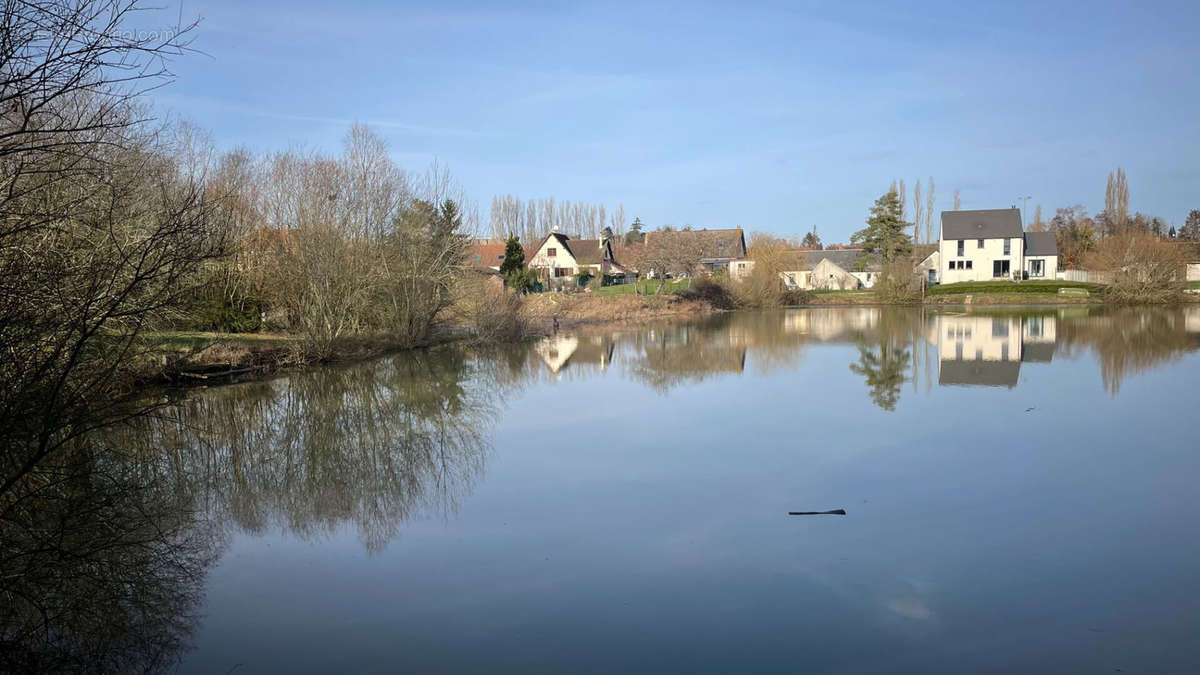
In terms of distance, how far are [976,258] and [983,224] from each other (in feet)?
7.40

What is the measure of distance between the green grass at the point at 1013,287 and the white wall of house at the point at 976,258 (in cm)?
460

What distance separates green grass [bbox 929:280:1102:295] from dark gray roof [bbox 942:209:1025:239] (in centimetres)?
536

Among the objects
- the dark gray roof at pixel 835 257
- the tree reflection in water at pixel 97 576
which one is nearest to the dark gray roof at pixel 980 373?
the tree reflection in water at pixel 97 576

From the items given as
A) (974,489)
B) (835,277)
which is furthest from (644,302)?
(974,489)

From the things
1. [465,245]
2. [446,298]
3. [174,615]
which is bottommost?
[174,615]

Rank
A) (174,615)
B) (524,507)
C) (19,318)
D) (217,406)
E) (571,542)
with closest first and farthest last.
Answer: (19,318) → (174,615) → (571,542) → (524,507) → (217,406)

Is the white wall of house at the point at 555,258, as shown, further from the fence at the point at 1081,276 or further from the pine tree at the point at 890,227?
the fence at the point at 1081,276

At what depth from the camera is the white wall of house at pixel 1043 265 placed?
51656mm

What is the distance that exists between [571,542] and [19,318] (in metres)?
3.91

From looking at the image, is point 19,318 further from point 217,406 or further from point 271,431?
point 217,406

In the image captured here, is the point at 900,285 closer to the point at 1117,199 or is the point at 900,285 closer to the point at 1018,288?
the point at 1018,288

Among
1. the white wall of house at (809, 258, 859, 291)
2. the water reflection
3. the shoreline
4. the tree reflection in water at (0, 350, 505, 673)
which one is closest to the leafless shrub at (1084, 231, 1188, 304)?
the shoreline

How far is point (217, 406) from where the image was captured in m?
12.6

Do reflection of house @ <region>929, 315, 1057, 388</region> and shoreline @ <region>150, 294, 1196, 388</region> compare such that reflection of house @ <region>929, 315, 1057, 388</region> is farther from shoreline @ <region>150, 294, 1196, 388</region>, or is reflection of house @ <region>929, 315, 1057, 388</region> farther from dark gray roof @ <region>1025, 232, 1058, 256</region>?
dark gray roof @ <region>1025, 232, 1058, 256</region>
